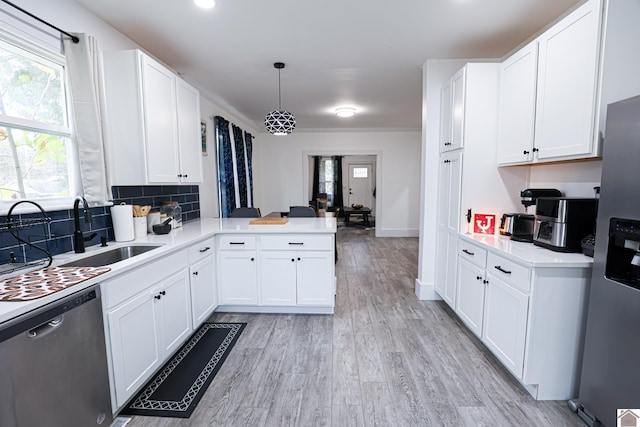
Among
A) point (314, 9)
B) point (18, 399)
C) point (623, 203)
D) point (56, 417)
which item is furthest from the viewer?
point (314, 9)

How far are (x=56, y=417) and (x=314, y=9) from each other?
2.75 metres

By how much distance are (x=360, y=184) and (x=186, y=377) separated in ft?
30.9

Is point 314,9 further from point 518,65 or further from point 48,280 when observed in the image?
point 48,280

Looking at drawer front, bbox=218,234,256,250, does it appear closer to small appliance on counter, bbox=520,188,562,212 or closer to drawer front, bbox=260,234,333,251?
drawer front, bbox=260,234,333,251

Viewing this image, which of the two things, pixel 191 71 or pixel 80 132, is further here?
pixel 191 71

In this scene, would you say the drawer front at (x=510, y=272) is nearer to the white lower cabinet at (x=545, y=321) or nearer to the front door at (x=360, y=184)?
the white lower cabinet at (x=545, y=321)

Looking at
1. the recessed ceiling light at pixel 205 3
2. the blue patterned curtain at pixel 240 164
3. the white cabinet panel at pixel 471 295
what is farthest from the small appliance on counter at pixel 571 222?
the blue patterned curtain at pixel 240 164

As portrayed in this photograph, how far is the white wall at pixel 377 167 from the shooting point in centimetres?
699

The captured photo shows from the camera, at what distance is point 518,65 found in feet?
7.22

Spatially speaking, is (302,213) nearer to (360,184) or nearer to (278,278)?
(278,278)

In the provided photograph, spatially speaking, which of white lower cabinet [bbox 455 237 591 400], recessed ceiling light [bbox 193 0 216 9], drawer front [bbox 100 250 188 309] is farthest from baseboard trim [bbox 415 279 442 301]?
recessed ceiling light [bbox 193 0 216 9]

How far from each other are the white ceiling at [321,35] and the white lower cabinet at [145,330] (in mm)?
2001

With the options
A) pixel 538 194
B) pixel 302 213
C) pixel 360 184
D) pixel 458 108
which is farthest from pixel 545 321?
pixel 360 184

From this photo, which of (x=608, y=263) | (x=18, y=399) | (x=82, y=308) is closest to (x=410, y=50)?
(x=608, y=263)
